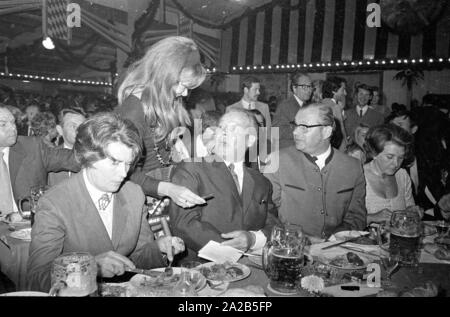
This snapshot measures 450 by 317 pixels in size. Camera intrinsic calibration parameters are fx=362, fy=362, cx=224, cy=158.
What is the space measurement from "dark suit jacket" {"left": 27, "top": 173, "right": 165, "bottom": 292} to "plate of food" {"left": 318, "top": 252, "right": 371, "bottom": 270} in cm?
79

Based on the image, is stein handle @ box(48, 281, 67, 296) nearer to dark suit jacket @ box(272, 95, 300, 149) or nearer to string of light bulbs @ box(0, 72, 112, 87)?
dark suit jacket @ box(272, 95, 300, 149)

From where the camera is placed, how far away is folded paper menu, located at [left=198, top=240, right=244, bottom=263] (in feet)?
5.41

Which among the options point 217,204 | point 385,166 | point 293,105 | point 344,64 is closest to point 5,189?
point 217,204

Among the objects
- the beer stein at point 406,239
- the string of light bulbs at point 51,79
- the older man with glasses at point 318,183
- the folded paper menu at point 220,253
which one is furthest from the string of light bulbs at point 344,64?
the folded paper menu at point 220,253

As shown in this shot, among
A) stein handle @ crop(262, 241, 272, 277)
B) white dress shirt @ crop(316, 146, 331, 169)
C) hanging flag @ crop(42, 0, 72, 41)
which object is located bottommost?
stein handle @ crop(262, 241, 272, 277)

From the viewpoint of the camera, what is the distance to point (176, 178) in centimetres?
215

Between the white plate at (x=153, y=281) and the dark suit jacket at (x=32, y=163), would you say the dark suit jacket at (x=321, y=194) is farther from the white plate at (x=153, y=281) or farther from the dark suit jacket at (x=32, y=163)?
the dark suit jacket at (x=32, y=163)

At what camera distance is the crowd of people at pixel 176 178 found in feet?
5.47

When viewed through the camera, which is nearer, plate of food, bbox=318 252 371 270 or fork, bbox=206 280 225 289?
fork, bbox=206 280 225 289

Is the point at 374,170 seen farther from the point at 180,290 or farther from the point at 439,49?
the point at 439,49

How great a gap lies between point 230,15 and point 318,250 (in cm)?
882

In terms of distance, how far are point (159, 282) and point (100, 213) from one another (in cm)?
58

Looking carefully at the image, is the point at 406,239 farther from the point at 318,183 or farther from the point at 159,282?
the point at 159,282

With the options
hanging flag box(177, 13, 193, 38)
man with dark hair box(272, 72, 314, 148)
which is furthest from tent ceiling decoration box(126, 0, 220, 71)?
man with dark hair box(272, 72, 314, 148)
